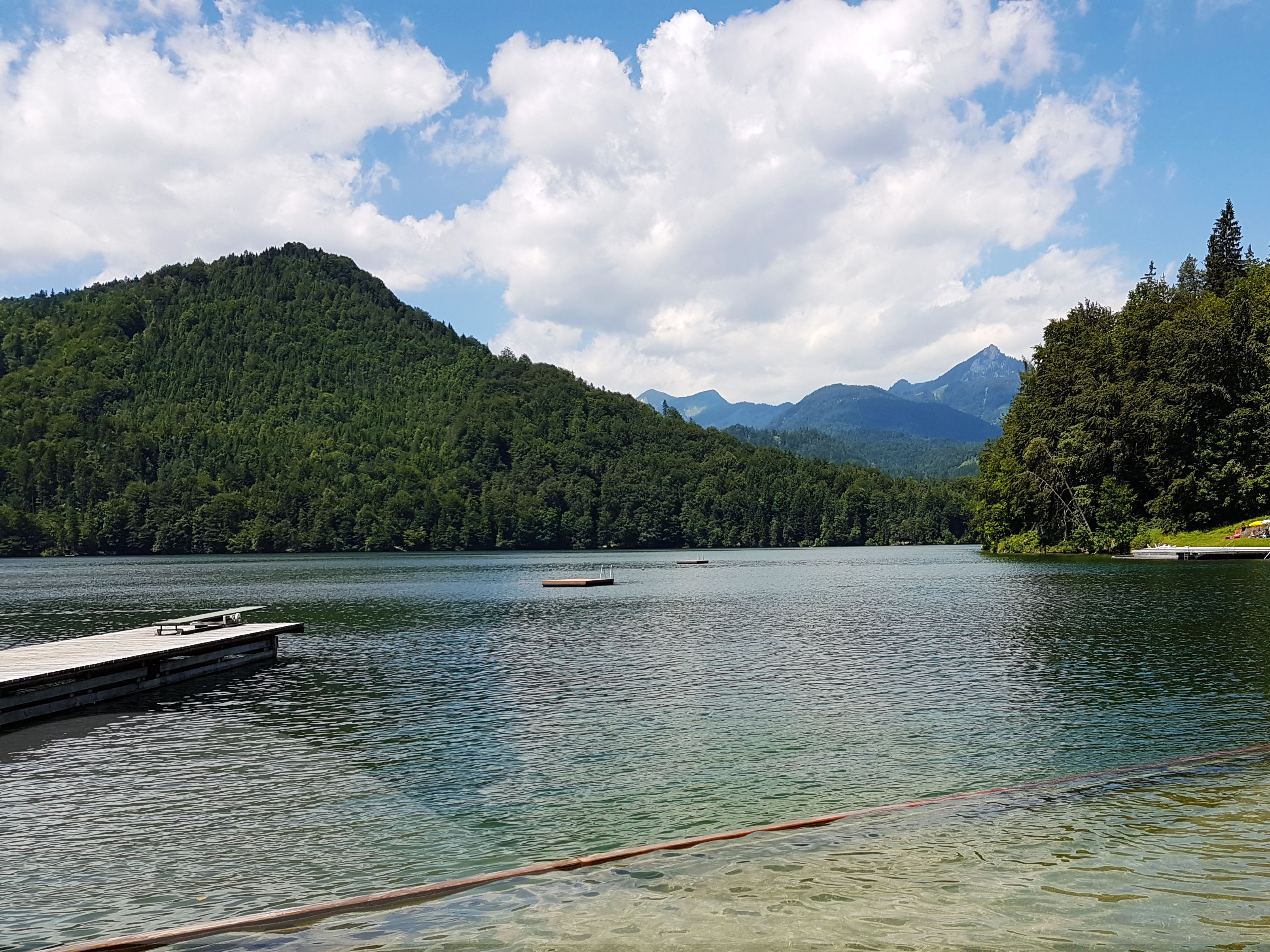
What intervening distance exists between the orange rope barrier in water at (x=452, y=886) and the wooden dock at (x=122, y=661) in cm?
1741

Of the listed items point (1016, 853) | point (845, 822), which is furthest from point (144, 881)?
point (1016, 853)

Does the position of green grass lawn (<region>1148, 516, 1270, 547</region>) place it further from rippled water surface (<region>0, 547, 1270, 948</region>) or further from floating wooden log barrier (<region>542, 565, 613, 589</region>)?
rippled water surface (<region>0, 547, 1270, 948</region>)

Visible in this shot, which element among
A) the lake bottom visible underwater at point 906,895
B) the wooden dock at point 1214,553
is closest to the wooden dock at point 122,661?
the lake bottom visible underwater at point 906,895

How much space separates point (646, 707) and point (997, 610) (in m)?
32.5

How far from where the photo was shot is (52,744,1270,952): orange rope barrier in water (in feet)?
35.4

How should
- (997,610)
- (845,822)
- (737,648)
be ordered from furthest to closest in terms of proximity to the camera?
(997,610), (737,648), (845,822)

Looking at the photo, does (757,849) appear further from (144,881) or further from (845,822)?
(144,881)

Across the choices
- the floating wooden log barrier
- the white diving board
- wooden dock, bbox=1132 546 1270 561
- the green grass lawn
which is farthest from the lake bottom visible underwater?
the green grass lawn

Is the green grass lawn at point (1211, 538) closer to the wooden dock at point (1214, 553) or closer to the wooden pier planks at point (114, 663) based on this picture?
the wooden dock at point (1214, 553)

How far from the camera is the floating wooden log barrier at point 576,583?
87938 millimetres

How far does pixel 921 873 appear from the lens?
40.5 ft

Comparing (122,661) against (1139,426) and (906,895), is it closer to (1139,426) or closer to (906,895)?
(906,895)

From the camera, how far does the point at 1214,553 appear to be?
292 ft

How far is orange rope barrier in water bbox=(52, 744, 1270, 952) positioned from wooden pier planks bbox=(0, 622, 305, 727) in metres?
17.4
